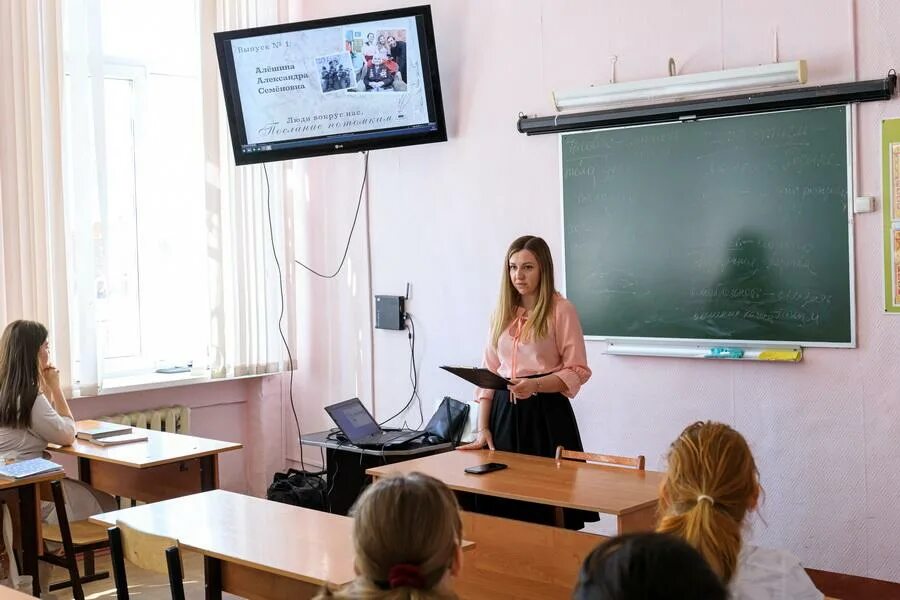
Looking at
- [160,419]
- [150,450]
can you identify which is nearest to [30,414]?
[150,450]

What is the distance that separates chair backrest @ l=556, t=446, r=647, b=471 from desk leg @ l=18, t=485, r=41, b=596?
6.88ft

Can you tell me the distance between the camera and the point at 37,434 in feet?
14.4

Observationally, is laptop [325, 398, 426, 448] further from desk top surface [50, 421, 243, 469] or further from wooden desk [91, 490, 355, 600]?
wooden desk [91, 490, 355, 600]

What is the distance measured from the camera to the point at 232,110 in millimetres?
5664

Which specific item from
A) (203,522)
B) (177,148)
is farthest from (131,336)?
(203,522)

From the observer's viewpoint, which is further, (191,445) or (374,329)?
(374,329)

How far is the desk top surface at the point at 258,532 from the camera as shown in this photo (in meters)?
2.58

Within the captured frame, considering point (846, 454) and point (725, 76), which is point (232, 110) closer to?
point (725, 76)

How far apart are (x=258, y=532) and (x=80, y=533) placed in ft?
5.64

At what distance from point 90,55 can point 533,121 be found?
97.7 inches

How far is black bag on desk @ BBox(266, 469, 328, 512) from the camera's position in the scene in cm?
553

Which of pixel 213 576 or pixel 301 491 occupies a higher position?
pixel 213 576

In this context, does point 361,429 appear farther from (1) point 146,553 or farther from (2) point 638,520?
(1) point 146,553

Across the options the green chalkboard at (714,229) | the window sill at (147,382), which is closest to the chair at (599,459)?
the green chalkboard at (714,229)
